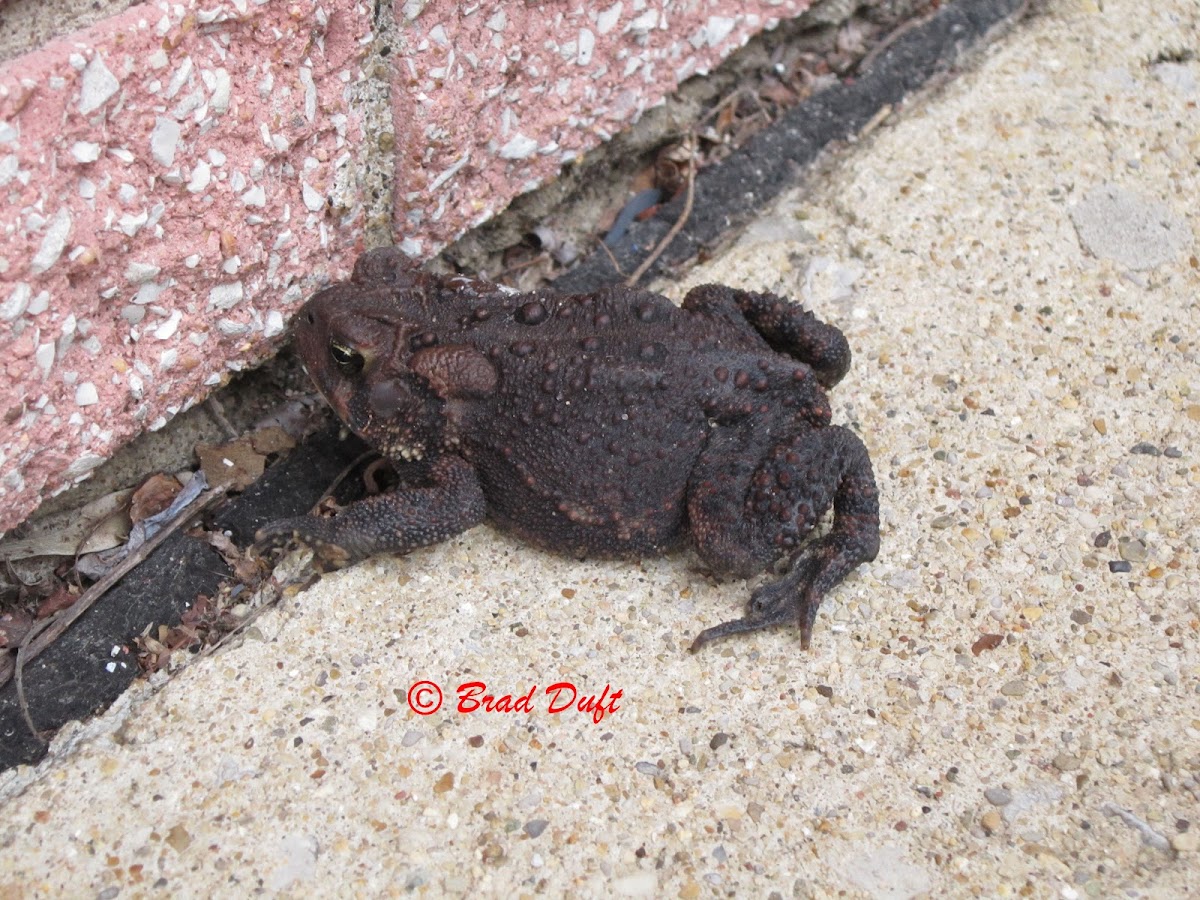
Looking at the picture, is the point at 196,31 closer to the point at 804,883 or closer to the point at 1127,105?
the point at 804,883

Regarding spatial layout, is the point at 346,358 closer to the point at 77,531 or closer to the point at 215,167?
the point at 215,167

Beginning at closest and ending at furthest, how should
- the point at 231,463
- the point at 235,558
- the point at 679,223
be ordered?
the point at 235,558 < the point at 231,463 < the point at 679,223

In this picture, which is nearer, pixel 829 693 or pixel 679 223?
pixel 829 693

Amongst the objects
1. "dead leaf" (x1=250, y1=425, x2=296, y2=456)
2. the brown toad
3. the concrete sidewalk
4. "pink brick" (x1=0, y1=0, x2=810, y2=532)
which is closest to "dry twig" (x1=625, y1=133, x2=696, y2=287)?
the concrete sidewalk

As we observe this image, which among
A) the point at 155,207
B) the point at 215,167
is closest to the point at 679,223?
the point at 215,167

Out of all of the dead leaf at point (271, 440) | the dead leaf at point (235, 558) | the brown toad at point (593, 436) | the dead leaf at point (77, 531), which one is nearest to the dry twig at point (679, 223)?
the brown toad at point (593, 436)

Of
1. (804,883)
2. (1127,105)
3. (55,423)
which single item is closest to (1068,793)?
(804,883)

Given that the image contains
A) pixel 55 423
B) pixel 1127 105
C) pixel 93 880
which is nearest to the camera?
pixel 93 880
